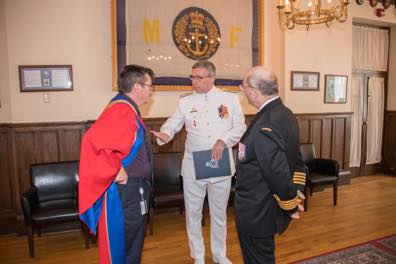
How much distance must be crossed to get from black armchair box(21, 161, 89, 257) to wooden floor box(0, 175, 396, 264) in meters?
0.20

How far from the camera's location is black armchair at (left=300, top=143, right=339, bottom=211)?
14.4ft

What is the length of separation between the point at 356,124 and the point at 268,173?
528 cm

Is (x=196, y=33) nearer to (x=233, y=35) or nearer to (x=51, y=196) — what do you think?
(x=233, y=35)

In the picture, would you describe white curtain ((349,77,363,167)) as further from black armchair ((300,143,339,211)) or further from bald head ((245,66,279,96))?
bald head ((245,66,279,96))

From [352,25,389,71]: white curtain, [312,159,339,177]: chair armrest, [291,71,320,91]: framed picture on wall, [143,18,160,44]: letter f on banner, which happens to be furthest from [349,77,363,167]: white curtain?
[143,18,160,44]: letter f on banner

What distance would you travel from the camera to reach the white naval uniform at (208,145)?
272 centimetres

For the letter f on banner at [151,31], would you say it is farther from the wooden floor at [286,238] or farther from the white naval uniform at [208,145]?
the wooden floor at [286,238]

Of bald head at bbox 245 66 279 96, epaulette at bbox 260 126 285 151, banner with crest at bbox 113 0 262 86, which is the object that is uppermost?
banner with crest at bbox 113 0 262 86

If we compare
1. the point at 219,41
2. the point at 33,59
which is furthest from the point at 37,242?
the point at 219,41

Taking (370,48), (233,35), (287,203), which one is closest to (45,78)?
(233,35)

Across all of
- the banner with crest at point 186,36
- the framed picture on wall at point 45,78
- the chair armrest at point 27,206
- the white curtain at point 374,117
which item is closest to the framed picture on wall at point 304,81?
the banner with crest at point 186,36

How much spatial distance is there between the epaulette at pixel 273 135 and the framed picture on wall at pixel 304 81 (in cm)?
365

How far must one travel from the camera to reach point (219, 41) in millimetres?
4586

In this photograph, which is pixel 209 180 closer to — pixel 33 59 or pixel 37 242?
pixel 37 242
